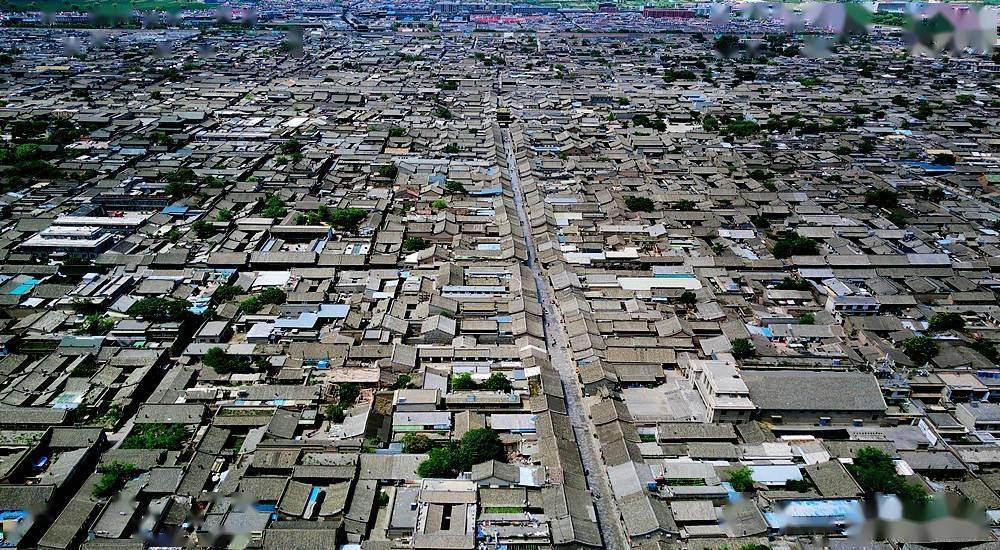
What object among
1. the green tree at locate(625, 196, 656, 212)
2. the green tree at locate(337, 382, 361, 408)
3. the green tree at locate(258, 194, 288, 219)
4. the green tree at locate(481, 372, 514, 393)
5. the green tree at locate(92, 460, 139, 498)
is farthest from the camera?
the green tree at locate(625, 196, 656, 212)

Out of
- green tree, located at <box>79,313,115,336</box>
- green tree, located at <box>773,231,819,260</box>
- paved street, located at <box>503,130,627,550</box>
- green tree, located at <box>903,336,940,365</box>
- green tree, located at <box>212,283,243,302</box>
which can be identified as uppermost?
green tree, located at <box>773,231,819,260</box>

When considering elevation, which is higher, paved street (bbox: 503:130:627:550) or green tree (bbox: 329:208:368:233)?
green tree (bbox: 329:208:368:233)

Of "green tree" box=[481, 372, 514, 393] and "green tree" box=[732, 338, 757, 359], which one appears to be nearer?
"green tree" box=[481, 372, 514, 393]

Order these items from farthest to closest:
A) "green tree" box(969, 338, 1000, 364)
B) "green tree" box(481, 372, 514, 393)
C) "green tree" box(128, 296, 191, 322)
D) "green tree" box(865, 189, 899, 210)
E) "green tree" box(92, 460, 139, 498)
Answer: "green tree" box(865, 189, 899, 210) < "green tree" box(128, 296, 191, 322) < "green tree" box(969, 338, 1000, 364) < "green tree" box(481, 372, 514, 393) < "green tree" box(92, 460, 139, 498)

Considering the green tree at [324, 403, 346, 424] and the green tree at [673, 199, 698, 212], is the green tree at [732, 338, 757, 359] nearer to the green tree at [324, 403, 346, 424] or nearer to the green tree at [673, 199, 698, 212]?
the green tree at [324, 403, 346, 424]


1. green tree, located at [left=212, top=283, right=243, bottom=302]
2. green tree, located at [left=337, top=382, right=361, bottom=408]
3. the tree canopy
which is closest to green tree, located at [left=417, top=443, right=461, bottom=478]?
the tree canopy

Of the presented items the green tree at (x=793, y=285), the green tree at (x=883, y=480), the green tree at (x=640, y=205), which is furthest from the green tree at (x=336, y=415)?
the green tree at (x=640, y=205)
